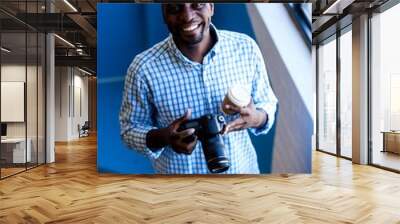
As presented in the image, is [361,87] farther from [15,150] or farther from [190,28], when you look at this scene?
[15,150]

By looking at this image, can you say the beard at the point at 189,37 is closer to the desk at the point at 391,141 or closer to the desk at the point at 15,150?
the desk at the point at 15,150

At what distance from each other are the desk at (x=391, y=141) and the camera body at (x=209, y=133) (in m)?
3.61

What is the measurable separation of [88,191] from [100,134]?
1.18 m

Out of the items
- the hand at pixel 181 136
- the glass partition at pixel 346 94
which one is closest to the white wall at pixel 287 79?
the hand at pixel 181 136

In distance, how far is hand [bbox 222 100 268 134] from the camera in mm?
6125

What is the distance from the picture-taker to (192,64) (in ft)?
19.9

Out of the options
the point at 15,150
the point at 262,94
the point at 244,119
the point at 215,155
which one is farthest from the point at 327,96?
the point at 15,150

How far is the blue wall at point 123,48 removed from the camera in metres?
6.38

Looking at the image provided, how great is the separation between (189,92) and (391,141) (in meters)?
4.30

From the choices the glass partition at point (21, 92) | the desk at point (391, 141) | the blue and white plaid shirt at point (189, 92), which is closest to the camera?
the blue and white plaid shirt at point (189, 92)

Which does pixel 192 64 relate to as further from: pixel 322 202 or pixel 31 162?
pixel 31 162

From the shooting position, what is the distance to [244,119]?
617 centimetres

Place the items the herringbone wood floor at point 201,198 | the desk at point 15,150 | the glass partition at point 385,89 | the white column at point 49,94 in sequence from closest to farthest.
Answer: the herringbone wood floor at point 201,198 < the desk at point 15,150 < the glass partition at point 385,89 < the white column at point 49,94

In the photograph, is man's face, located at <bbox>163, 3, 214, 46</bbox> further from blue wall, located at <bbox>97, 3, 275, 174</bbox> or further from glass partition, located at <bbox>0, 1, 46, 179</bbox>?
glass partition, located at <bbox>0, 1, 46, 179</bbox>
